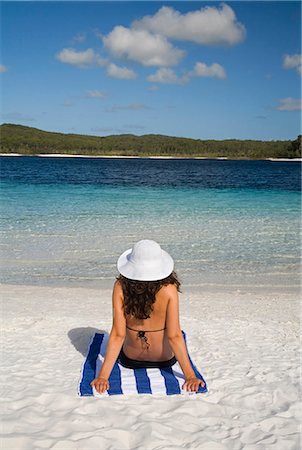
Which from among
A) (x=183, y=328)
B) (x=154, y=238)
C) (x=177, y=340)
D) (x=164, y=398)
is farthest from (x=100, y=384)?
(x=154, y=238)

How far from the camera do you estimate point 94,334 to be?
18.1 ft

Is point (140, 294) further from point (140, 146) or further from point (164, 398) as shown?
point (140, 146)

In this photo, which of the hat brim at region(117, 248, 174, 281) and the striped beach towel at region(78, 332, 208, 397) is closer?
the hat brim at region(117, 248, 174, 281)

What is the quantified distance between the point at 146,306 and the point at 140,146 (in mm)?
132868

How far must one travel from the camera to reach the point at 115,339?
4.01 metres

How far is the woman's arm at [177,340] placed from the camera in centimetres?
396

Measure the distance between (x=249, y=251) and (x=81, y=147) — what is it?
12146 centimetres

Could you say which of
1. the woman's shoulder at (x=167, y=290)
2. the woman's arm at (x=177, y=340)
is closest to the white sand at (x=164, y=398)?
the woman's arm at (x=177, y=340)

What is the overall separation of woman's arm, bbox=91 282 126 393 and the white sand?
17 centimetres

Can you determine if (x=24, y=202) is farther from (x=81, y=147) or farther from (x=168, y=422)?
(x=81, y=147)

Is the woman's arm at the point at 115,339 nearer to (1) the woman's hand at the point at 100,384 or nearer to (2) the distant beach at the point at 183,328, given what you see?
(1) the woman's hand at the point at 100,384

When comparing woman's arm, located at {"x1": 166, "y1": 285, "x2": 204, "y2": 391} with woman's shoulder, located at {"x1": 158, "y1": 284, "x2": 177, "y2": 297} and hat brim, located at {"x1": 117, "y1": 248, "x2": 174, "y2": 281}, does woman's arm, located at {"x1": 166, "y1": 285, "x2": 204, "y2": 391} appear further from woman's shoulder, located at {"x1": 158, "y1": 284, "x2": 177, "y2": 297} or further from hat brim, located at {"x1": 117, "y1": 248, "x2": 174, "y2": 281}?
hat brim, located at {"x1": 117, "y1": 248, "x2": 174, "y2": 281}

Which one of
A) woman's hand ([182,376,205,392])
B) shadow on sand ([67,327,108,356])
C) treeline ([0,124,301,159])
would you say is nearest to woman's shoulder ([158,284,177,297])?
woman's hand ([182,376,205,392])

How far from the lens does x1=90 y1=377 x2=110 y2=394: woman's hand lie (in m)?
3.95
